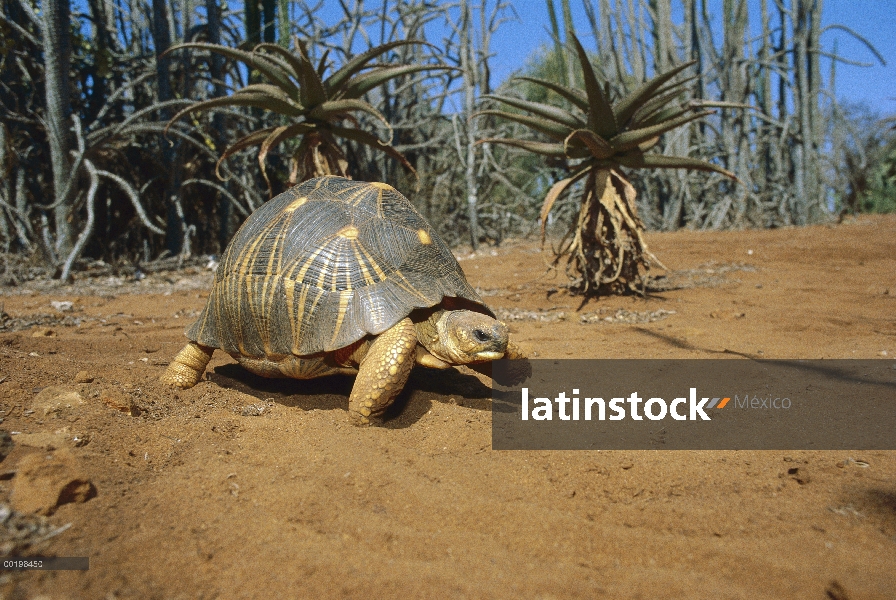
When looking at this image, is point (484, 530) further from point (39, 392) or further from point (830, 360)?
point (830, 360)

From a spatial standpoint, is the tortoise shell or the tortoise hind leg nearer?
the tortoise shell

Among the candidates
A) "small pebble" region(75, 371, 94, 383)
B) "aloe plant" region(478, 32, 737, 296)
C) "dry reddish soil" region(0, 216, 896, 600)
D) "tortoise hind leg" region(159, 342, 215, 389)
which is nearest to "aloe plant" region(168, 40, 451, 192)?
"aloe plant" region(478, 32, 737, 296)

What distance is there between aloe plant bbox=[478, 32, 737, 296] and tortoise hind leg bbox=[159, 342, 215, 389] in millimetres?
2869

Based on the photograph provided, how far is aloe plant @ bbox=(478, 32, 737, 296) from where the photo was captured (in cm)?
517

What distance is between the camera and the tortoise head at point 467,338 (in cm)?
271

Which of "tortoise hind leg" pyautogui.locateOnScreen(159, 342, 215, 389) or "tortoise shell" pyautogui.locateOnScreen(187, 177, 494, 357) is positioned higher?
"tortoise shell" pyautogui.locateOnScreen(187, 177, 494, 357)

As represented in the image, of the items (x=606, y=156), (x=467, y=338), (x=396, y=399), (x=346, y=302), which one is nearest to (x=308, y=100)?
(x=606, y=156)

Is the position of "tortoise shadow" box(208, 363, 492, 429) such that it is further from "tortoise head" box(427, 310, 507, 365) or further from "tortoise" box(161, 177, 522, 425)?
"tortoise head" box(427, 310, 507, 365)

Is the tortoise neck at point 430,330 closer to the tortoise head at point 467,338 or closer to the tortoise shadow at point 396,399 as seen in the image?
the tortoise head at point 467,338

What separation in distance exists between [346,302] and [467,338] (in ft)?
1.94

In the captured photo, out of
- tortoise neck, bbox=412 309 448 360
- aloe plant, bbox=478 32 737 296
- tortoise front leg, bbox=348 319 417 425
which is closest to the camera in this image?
tortoise front leg, bbox=348 319 417 425

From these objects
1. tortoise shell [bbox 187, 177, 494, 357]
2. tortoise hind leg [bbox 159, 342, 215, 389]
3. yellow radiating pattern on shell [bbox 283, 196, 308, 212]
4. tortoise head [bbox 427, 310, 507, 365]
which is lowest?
tortoise hind leg [bbox 159, 342, 215, 389]

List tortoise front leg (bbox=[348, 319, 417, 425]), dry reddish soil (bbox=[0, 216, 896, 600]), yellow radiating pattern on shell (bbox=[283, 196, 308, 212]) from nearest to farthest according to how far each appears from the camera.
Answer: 1. dry reddish soil (bbox=[0, 216, 896, 600])
2. tortoise front leg (bbox=[348, 319, 417, 425])
3. yellow radiating pattern on shell (bbox=[283, 196, 308, 212])

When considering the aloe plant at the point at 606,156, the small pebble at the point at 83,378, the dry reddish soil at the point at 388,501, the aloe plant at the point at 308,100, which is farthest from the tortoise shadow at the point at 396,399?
the aloe plant at the point at 308,100
